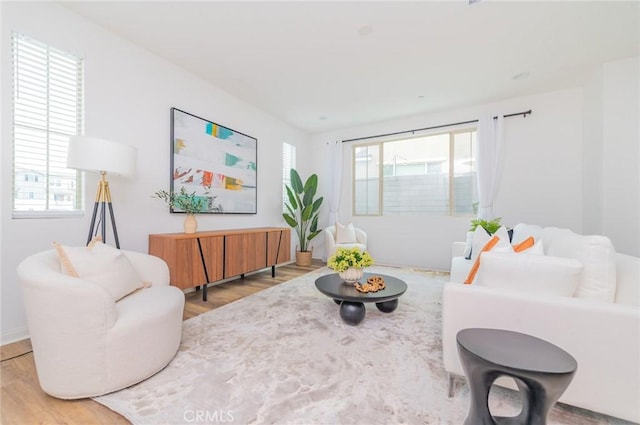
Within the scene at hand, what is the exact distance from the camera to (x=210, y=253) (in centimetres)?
289

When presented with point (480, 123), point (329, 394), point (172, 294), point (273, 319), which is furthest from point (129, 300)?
point (480, 123)

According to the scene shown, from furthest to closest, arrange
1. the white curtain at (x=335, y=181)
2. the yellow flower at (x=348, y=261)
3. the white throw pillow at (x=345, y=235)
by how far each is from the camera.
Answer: the white curtain at (x=335, y=181), the white throw pillow at (x=345, y=235), the yellow flower at (x=348, y=261)

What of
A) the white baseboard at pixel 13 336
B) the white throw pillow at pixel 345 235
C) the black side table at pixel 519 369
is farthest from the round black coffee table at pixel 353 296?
the white baseboard at pixel 13 336

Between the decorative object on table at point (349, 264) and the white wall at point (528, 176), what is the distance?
2609mm

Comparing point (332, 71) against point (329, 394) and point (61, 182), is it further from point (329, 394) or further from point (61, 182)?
point (329, 394)

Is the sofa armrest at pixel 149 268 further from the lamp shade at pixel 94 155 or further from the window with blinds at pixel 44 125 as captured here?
the window with blinds at pixel 44 125

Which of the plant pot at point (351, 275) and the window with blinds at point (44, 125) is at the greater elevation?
the window with blinds at point (44, 125)

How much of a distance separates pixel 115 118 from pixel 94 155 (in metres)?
0.85

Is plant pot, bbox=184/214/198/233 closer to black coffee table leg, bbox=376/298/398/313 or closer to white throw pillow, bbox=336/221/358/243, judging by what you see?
black coffee table leg, bbox=376/298/398/313

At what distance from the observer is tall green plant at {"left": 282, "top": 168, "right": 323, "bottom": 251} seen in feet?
16.0

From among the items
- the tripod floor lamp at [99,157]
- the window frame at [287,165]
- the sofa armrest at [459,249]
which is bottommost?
the sofa armrest at [459,249]

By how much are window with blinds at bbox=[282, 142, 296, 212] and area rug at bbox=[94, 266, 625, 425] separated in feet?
9.64

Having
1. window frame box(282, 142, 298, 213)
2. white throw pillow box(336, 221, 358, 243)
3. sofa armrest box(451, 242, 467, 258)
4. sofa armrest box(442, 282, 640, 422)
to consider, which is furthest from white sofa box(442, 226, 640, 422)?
window frame box(282, 142, 298, 213)

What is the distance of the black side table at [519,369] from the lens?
0.86 m
